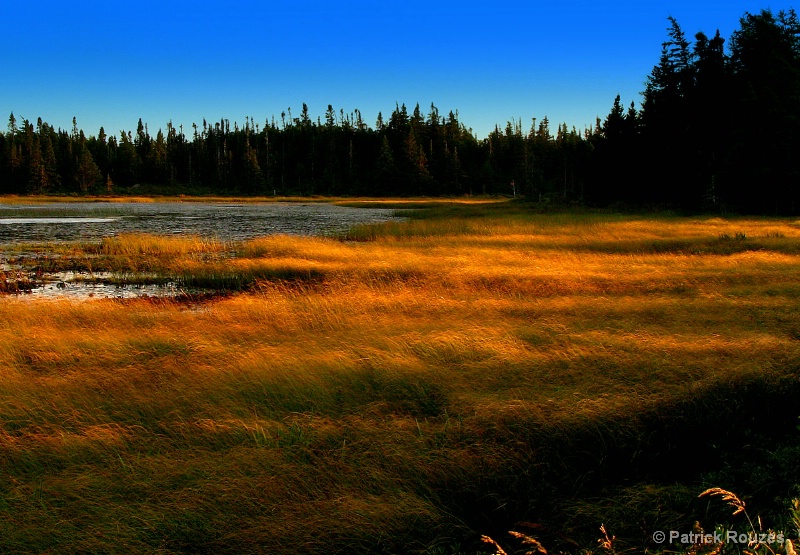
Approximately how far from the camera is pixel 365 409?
740 centimetres

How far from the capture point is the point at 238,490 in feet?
18.1

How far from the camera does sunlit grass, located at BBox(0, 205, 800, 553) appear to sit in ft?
17.0

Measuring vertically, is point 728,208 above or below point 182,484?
above

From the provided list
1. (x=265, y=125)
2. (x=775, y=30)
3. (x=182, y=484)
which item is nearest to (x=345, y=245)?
(x=182, y=484)

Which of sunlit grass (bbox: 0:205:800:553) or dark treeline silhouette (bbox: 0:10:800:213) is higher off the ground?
dark treeline silhouette (bbox: 0:10:800:213)

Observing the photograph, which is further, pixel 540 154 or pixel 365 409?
pixel 540 154

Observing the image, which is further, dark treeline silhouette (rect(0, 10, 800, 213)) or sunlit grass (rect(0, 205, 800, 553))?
dark treeline silhouette (rect(0, 10, 800, 213))

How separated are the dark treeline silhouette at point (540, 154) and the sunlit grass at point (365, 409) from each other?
105 ft

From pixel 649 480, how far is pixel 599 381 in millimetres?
2293

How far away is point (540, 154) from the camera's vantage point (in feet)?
414

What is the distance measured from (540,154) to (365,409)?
127 m

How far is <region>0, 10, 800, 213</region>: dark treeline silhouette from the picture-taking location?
40.4 metres

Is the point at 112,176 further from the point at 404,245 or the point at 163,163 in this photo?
the point at 404,245

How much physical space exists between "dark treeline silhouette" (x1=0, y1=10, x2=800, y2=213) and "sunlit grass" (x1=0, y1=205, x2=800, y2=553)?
1258 inches
